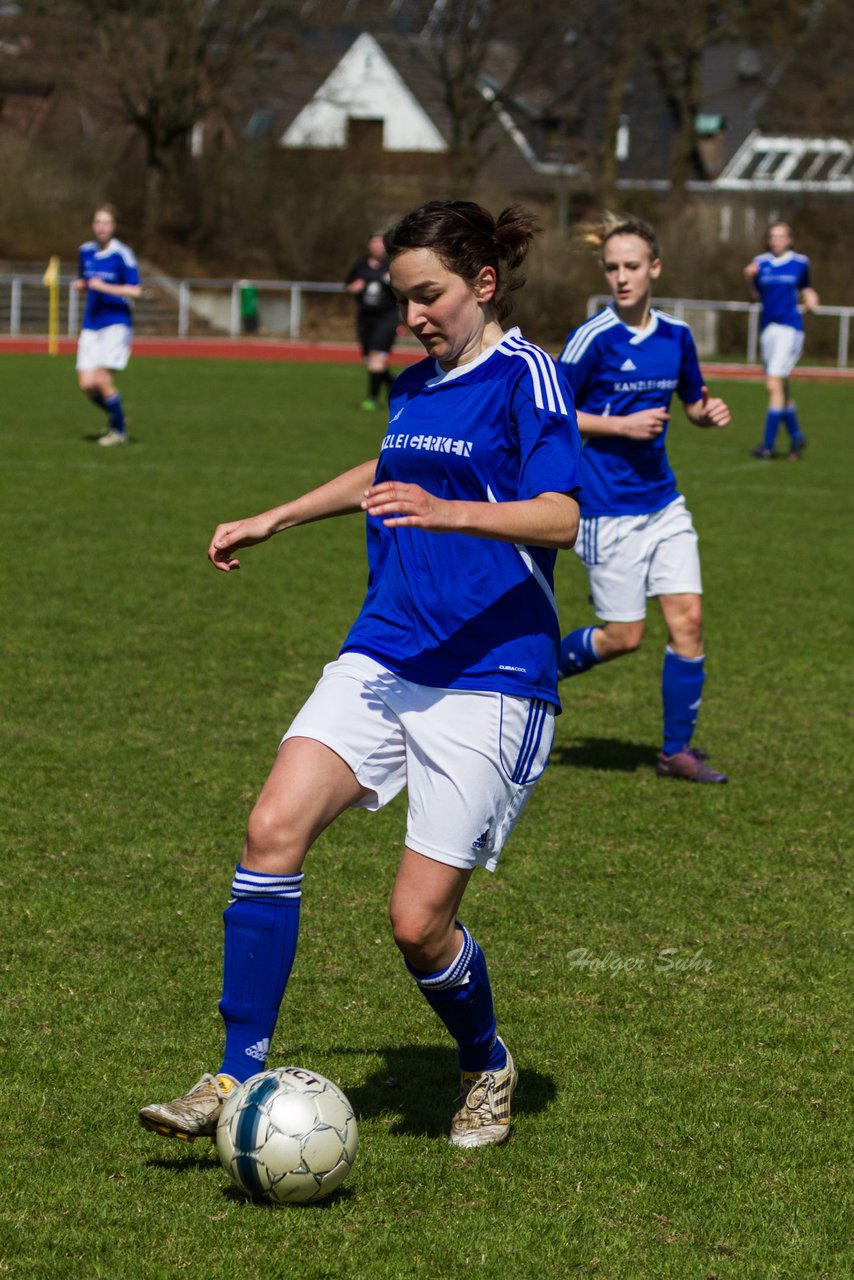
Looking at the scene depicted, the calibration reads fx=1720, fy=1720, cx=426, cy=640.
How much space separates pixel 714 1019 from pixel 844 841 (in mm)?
1747

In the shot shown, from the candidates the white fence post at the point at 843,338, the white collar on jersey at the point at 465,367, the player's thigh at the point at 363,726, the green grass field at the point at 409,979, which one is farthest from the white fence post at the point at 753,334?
the player's thigh at the point at 363,726

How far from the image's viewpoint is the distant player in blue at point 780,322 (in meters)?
17.9

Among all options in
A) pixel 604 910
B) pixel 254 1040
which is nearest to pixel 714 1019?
pixel 604 910

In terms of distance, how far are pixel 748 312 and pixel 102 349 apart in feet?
65.6

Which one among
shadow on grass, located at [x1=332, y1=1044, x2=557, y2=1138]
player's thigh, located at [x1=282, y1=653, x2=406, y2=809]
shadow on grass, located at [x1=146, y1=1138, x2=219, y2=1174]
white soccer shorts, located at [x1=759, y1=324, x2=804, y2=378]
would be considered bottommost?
shadow on grass, located at [x1=146, y1=1138, x2=219, y2=1174]

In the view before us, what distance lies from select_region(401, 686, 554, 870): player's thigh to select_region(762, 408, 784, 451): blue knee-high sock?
14.7 metres

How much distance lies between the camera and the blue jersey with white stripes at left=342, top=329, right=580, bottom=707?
3572 mm

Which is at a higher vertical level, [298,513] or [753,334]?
[753,334]

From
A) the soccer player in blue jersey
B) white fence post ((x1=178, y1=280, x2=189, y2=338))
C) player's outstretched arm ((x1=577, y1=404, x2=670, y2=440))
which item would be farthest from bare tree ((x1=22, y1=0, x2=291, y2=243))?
the soccer player in blue jersey

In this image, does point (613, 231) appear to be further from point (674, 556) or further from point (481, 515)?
point (481, 515)

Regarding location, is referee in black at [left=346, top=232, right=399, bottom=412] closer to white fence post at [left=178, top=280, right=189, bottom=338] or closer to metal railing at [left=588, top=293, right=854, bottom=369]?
metal railing at [left=588, top=293, right=854, bottom=369]

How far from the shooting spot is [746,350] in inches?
1348

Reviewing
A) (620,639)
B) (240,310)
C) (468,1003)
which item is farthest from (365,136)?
(468,1003)

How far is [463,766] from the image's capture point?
3568 mm
